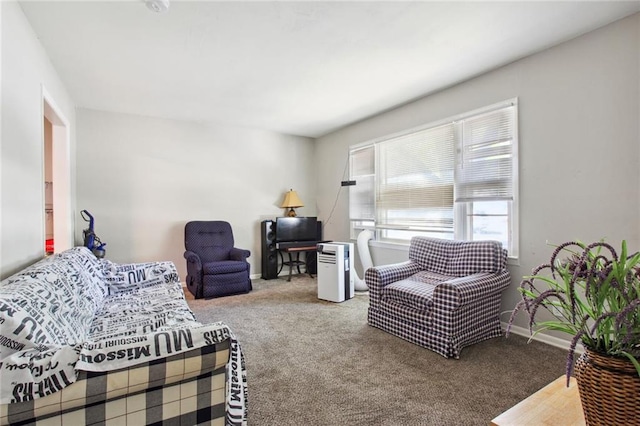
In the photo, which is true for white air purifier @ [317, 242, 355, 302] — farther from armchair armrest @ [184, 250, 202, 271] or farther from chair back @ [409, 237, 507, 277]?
armchair armrest @ [184, 250, 202, 271]

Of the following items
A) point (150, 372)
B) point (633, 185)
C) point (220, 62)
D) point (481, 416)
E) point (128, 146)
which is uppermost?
point (220, 62)

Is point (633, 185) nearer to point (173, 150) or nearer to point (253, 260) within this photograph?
point (253, 260)

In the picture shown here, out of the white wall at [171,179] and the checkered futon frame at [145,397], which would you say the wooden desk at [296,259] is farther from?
the checkered futon frame at [145,397]

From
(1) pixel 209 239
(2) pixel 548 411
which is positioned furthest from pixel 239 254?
(2) pixel 548 411

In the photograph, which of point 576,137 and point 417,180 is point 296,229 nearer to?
point 417,180

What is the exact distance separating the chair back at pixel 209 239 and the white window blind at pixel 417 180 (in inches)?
90.7

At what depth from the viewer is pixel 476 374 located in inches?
83.1

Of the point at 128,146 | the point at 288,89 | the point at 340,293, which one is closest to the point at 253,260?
the point at 340,293

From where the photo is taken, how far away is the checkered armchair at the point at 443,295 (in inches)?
93.8

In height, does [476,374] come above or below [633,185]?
below

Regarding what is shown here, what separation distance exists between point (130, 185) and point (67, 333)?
3347 mm

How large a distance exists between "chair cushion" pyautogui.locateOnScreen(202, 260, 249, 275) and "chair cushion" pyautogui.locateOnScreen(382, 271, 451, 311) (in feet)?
6.99

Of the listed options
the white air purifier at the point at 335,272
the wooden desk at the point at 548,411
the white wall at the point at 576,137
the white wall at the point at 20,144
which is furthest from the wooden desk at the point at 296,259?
the wooden desk at the point at 548,411

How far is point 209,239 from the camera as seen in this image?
453cm
